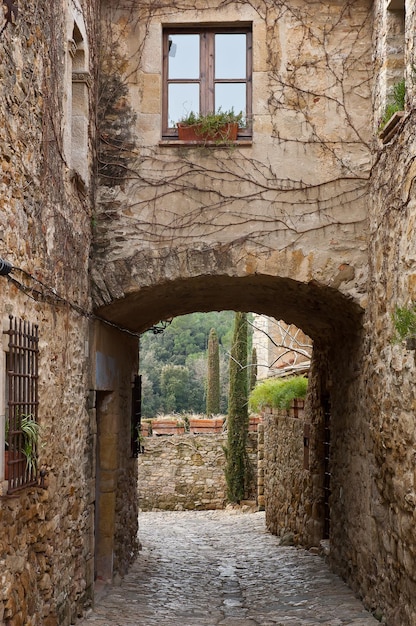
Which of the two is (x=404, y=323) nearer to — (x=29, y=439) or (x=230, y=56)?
(x=29, y=439)

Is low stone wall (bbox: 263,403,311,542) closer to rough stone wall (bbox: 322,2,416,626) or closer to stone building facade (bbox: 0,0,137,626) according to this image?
rough stone wall (bbox: 322,2,416,626)

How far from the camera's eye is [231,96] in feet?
21.4

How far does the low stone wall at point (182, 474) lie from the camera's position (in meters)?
16.4

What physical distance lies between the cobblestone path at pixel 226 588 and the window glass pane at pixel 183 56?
4.33 m

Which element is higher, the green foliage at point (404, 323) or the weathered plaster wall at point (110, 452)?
the green foliage at point (404, 323)

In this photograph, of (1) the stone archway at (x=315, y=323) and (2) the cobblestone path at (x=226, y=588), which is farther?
(1) the stone archway at (x=315, y=323)

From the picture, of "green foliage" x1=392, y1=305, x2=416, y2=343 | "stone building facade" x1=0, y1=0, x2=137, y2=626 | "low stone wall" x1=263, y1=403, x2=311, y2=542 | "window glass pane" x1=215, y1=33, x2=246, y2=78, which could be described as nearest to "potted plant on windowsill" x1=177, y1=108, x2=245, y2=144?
"window glass pane" x1=215, y1=33, x2=246, y2=78

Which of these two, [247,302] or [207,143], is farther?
[247,302]

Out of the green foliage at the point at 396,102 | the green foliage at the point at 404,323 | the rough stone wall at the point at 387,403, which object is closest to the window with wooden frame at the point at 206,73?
the rough stone wall at the point at 387,403

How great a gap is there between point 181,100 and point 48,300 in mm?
2481

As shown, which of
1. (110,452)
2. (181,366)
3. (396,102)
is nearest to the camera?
(396,102)

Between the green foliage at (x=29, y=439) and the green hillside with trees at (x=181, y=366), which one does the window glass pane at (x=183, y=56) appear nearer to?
the green foliage at (x=29, y=439)

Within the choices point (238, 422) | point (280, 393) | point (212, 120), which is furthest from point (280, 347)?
point (212, 120)

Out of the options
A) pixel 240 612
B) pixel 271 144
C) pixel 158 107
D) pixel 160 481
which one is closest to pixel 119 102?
pixel 158 107
